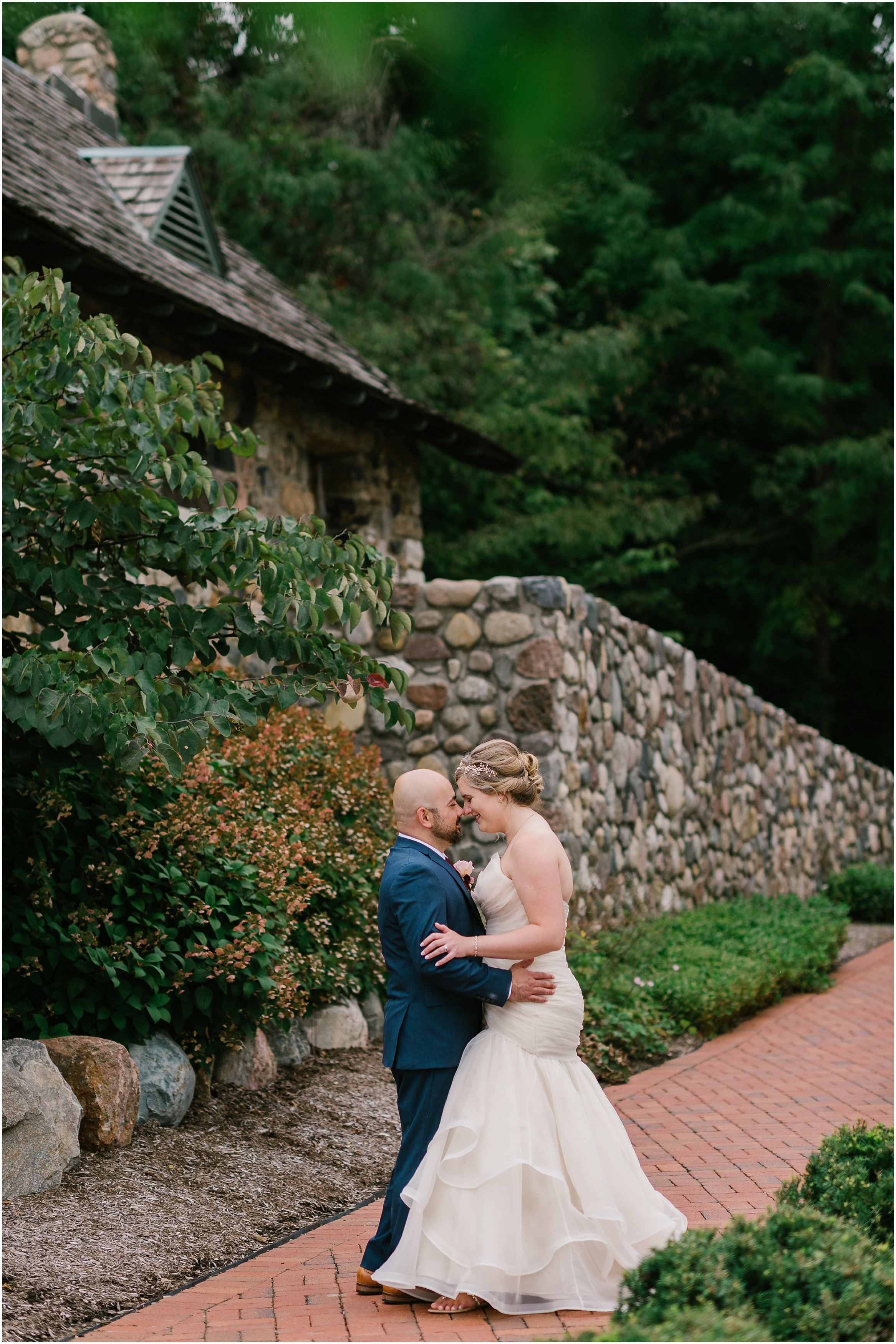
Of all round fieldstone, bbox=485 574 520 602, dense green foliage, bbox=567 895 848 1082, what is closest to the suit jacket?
dense green foliage, bbox=567 895 848 1082

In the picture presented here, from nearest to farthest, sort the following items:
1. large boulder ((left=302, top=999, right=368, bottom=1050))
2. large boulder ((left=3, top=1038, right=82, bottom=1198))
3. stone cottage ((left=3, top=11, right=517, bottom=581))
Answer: large boulder ((left=3, top=1038, right=82, bottom=1198))
large boulder ((left=302, top=999, right=368, bottom=1050))
stone cottage ((left=3, top=11, right=517, bottom=581))

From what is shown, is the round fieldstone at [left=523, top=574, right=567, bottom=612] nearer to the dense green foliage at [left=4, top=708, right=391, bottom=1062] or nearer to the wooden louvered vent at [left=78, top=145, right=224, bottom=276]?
the dense green foliage at [left=4, top=708, right=391, bottom=1062]

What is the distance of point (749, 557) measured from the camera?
19797mm

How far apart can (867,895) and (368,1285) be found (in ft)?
34.9

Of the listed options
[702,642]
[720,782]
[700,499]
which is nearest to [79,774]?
[720,782]

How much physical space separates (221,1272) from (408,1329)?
788 mm

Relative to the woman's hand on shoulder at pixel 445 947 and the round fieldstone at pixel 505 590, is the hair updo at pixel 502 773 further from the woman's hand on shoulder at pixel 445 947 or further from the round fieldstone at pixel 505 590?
the round fieldstone at pixel 505 590

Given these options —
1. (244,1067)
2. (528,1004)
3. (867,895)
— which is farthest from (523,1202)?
(867,895)

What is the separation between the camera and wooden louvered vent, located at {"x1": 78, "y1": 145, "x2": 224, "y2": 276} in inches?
365

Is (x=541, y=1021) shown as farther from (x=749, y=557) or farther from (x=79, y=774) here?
(x=749, y=557)

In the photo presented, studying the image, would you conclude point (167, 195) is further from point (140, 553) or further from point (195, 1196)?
point (195, 1196)

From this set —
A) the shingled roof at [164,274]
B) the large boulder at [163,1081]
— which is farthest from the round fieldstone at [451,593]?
the large boulder at [163,1081]

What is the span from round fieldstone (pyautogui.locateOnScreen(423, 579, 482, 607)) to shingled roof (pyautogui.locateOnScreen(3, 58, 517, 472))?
167 cm

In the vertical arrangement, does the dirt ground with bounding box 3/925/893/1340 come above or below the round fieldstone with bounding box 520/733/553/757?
below
